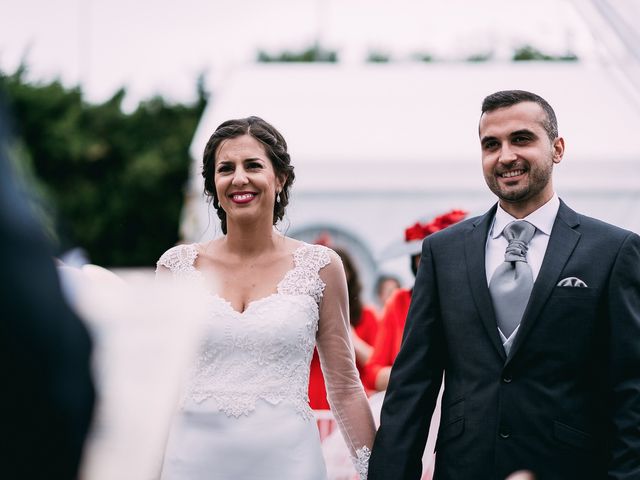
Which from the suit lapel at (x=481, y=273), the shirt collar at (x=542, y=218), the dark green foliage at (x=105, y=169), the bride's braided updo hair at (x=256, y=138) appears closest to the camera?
the suit lapel at (x=481, y=273)

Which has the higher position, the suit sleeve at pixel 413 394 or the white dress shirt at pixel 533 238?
the white dress shirt at pixel 533 238

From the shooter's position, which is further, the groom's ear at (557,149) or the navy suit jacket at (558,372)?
the groom's ear at (557,149)

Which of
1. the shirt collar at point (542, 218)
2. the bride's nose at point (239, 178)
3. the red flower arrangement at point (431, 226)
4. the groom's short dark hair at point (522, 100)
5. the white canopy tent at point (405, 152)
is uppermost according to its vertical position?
the white canopy tent at point (405, 152)

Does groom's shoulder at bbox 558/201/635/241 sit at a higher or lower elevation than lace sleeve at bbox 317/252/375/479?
higher

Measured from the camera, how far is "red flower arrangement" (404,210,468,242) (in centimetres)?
510

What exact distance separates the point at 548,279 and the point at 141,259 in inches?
915

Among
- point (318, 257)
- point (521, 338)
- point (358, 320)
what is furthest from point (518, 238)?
point (358, 320)

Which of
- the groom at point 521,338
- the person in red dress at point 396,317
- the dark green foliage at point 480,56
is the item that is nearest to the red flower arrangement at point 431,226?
the person in red dress at point 396,317

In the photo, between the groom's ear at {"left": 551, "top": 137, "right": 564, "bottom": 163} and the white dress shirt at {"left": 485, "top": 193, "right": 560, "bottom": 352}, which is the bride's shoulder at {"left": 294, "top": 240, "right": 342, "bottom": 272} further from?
the groom's ear at {"left": 551, "top": 137, "right": 564, "bottom": 163}

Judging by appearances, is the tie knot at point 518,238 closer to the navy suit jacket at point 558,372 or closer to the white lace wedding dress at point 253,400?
the navy suit jacket at point 558,372

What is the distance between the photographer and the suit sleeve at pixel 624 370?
109 inches

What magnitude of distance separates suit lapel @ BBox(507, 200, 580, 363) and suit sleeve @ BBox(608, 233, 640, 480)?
0.16 metres

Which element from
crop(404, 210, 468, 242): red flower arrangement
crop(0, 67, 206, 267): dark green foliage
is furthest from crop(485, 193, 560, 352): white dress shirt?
crop(0, 67, 206, 267): dark green foliage

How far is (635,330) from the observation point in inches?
111
